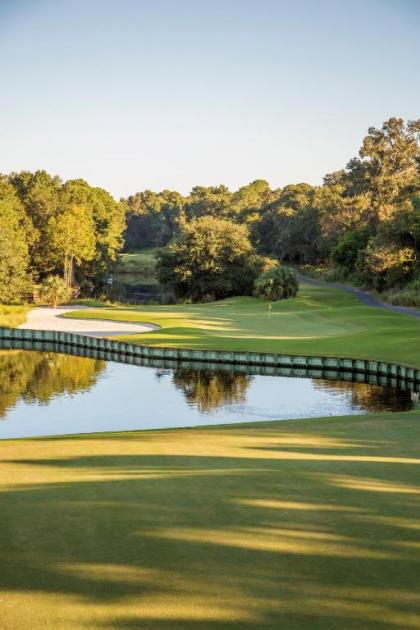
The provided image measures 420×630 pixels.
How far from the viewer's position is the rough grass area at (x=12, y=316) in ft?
191

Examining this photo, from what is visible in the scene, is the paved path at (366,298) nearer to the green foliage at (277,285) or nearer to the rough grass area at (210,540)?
the green foliage at (277,285)

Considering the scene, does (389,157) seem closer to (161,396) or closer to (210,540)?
(161,396)

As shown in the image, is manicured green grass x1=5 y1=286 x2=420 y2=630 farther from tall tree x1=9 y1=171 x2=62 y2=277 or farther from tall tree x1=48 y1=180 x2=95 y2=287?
tall tree x1=9 y1=171 x2=62 y2=277

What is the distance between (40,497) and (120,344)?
36596 mm

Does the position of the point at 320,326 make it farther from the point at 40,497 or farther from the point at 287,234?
the point at 287,234

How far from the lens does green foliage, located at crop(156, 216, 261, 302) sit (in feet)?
279

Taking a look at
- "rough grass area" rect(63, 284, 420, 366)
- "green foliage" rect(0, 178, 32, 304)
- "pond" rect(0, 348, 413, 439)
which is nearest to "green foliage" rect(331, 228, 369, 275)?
"rough grass area" rect(63, 284, 420, 366)

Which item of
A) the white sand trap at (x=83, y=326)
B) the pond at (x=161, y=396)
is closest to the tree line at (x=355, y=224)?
the white sand trap at (x=83, y=326)

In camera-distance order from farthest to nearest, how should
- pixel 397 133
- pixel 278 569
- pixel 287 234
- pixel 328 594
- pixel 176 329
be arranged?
pixel 287 234 < pixel 397 133 < pixel 176 329 < pixel 278 569 < pixel 328 594

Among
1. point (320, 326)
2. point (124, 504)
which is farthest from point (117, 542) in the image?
point (320, 326)

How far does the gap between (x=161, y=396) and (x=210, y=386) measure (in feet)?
11.8

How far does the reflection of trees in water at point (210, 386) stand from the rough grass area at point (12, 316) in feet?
74.6

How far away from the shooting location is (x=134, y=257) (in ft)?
511

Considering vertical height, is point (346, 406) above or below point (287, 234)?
below
